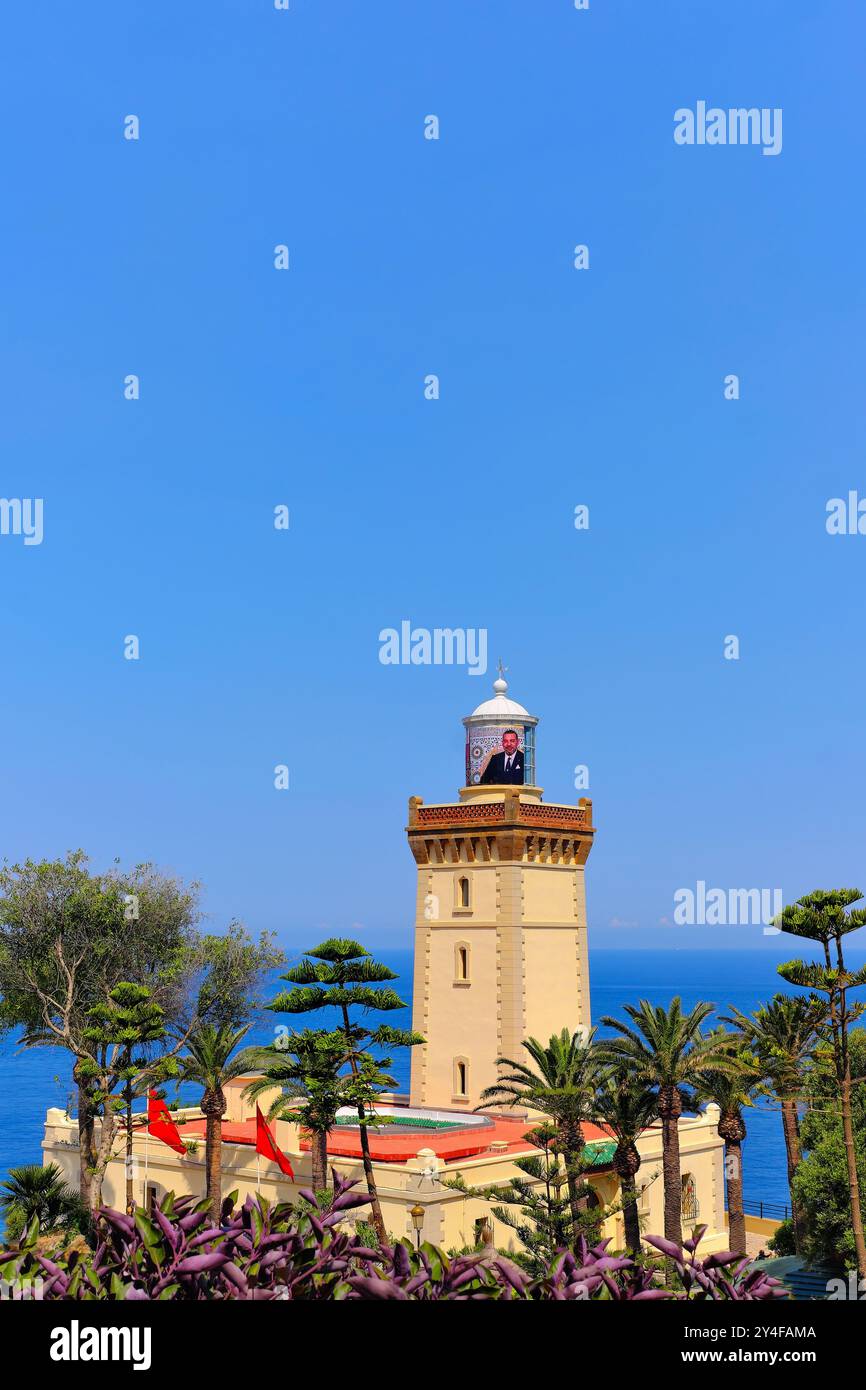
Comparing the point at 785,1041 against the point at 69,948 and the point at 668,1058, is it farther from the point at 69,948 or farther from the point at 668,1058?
the point at 69,948

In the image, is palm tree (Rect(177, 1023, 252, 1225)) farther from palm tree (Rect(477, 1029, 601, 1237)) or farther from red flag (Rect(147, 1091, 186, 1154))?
palm tree (Rect(477, 1029, 601, 1237))

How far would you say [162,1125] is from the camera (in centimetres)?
3841

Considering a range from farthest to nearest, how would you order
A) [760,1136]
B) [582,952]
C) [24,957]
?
[760,1136]
[582,952]
[24,957]

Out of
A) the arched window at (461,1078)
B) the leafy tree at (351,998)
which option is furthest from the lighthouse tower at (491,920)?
the leafy tree at (351,998)

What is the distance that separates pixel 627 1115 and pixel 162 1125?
14.9 metres

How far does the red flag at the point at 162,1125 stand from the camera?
3817 cm

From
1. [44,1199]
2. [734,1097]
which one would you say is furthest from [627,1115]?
[44,1199]

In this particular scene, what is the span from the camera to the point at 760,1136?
140m

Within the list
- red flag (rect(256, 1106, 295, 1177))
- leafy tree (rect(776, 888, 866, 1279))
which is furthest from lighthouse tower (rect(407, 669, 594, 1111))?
leafy tree (rect(776, 888, 866, 1279))

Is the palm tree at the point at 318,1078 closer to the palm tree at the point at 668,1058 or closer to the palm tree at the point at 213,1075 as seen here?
the palm tree at the point at 213,1075

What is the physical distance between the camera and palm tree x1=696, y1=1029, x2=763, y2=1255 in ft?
111
